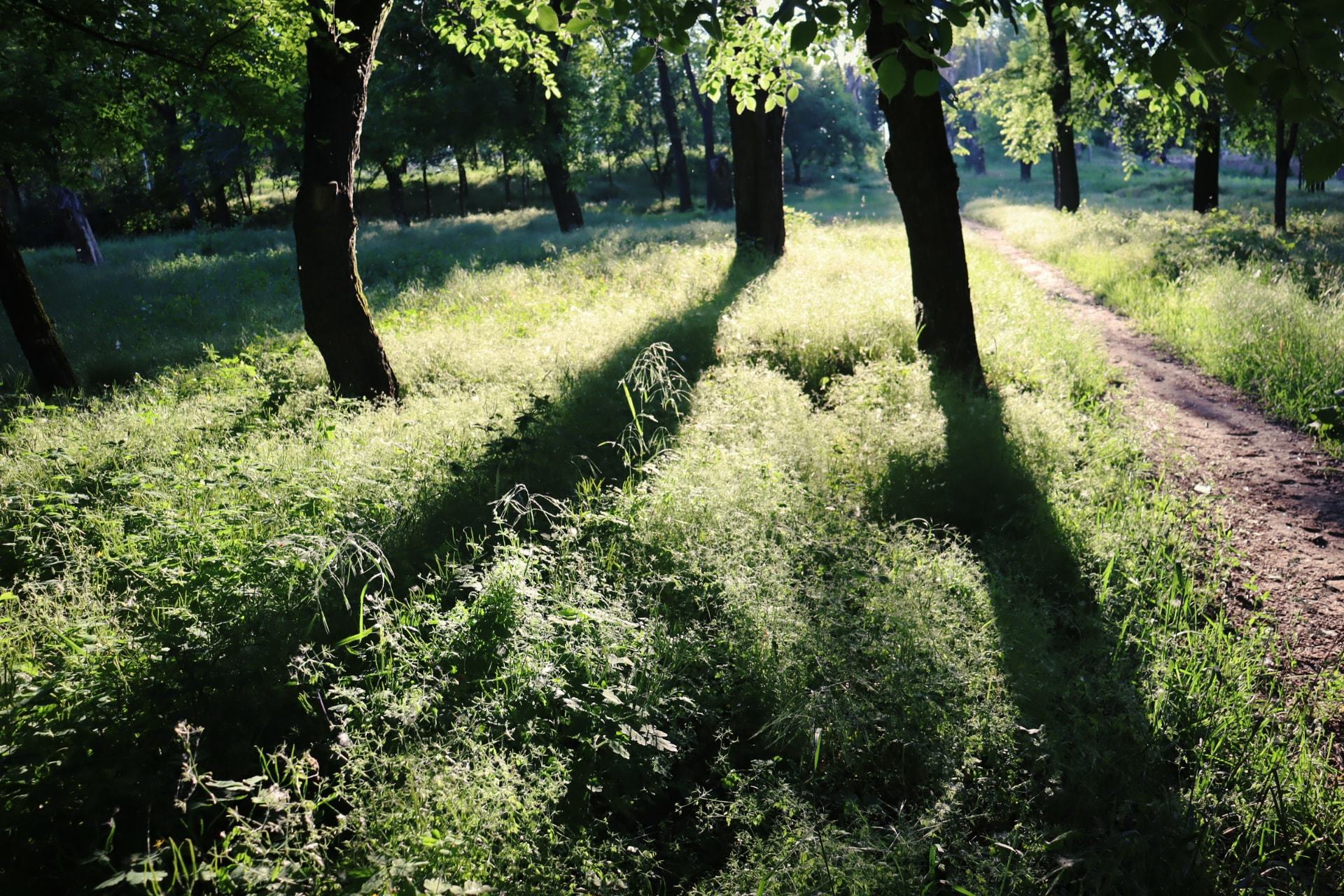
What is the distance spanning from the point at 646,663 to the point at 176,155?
40021 millimetres

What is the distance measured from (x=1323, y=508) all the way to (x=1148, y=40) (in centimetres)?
412

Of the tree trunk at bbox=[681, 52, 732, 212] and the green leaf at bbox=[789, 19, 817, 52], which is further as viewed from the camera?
the tree trunk at bbox=[681, 52, 732, 212]

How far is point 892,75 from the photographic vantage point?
2.49 metres

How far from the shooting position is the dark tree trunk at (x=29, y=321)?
29.7ft

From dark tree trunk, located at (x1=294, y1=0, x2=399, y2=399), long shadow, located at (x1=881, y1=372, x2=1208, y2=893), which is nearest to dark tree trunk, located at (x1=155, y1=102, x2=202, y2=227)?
dark tree trunk, located at (x1=294, y1=0, x2=399, y2=399)

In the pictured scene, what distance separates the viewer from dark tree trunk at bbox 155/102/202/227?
32281 millimetres

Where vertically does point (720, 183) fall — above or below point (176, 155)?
below

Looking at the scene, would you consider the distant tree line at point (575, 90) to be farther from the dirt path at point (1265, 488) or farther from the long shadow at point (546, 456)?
the long shadow at point (546, 456)

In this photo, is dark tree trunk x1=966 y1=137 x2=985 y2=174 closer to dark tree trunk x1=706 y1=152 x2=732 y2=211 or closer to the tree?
the tree

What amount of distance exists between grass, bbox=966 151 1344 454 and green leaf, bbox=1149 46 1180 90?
5.93 meters

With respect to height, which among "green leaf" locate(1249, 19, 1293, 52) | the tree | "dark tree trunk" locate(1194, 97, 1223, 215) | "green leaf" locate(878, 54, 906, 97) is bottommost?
"green leaf" locate(1249, 19, 1293, 52)

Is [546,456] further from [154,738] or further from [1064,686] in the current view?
[1064,686]

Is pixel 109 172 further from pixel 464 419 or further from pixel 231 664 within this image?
pixel 231 664

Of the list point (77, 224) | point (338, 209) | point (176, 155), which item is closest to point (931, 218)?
point (338, 209)
